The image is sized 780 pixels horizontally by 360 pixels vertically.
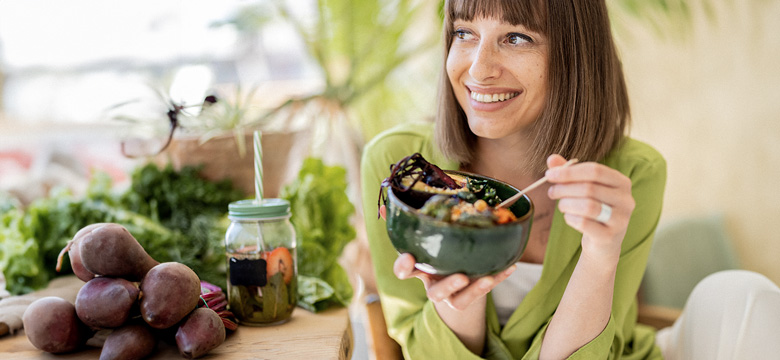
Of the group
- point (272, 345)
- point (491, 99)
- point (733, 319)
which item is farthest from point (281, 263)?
point (733, 319)

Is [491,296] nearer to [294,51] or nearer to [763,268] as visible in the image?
[763,268]

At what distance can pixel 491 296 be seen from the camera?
4.21 ft

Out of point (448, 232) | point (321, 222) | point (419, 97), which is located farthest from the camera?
point (419, 97)

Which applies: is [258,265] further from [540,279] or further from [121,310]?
[540,279]

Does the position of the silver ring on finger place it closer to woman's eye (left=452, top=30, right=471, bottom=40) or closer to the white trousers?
woman's eye (left=452, top=30, right=471, bottom=40)

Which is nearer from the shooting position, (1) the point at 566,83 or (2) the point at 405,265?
(2) the point at 405,265

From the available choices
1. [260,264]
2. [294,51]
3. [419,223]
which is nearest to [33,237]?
[260,264]

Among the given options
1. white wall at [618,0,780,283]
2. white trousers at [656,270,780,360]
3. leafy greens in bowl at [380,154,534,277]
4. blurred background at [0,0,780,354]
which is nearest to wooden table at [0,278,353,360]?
leafy greens in bowl at [380,154,534,277]

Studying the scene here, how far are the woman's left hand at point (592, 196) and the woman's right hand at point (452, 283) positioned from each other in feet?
0.44

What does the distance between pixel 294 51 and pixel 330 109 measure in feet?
6.17

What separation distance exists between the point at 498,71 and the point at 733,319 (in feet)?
2.41

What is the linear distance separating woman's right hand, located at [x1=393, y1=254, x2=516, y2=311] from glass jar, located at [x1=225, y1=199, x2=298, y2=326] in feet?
1.04

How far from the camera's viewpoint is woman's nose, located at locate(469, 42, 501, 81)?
1045 mm

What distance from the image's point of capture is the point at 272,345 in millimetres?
985
